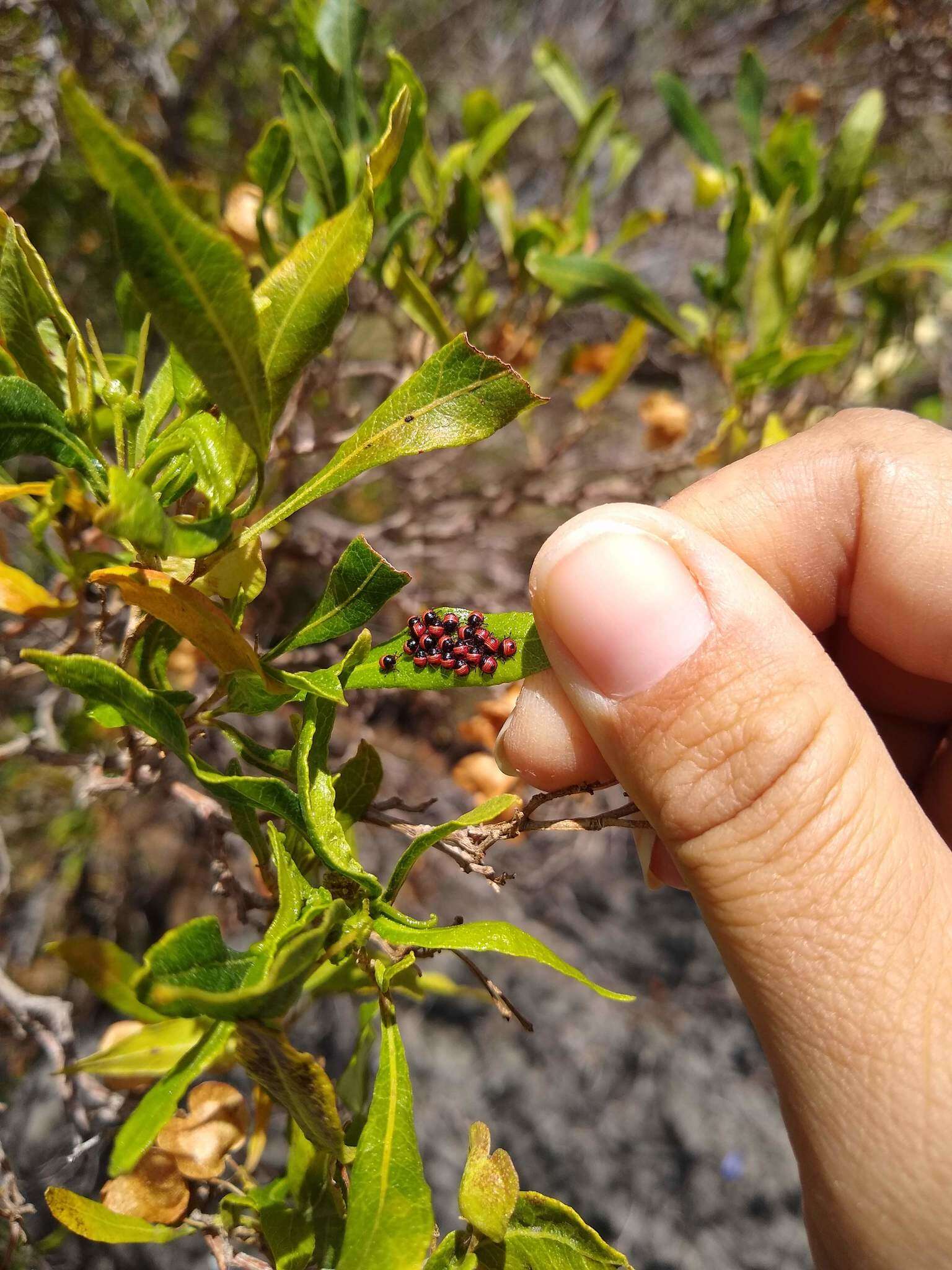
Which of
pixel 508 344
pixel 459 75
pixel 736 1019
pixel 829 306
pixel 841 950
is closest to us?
pixel 841 950

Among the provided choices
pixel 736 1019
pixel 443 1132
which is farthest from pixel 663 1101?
pixel 443 1132

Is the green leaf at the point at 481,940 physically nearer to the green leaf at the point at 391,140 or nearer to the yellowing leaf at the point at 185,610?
the yellowing leaf at the point at 185,610

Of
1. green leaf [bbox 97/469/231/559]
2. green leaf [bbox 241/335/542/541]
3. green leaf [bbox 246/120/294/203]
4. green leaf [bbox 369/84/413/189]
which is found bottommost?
green leaf [bbox 241/335/542/541]

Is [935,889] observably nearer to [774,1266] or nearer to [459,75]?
[774,1266]

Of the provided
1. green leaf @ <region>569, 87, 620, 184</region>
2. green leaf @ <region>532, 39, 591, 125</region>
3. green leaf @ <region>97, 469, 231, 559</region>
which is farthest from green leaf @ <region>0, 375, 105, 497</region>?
green leaf @ <region>532, 39, 591, 125</region>

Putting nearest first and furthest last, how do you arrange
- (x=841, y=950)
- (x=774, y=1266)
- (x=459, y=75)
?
1. (x=841, y=950)
2. (x=774, y=1266)
3. (x=459, y=75)

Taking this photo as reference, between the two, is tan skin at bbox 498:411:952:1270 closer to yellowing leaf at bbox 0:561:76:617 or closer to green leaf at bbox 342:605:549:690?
green leaf at bbox 342:605:549:690

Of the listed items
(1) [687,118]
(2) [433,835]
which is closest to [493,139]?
(1) [687,118]
